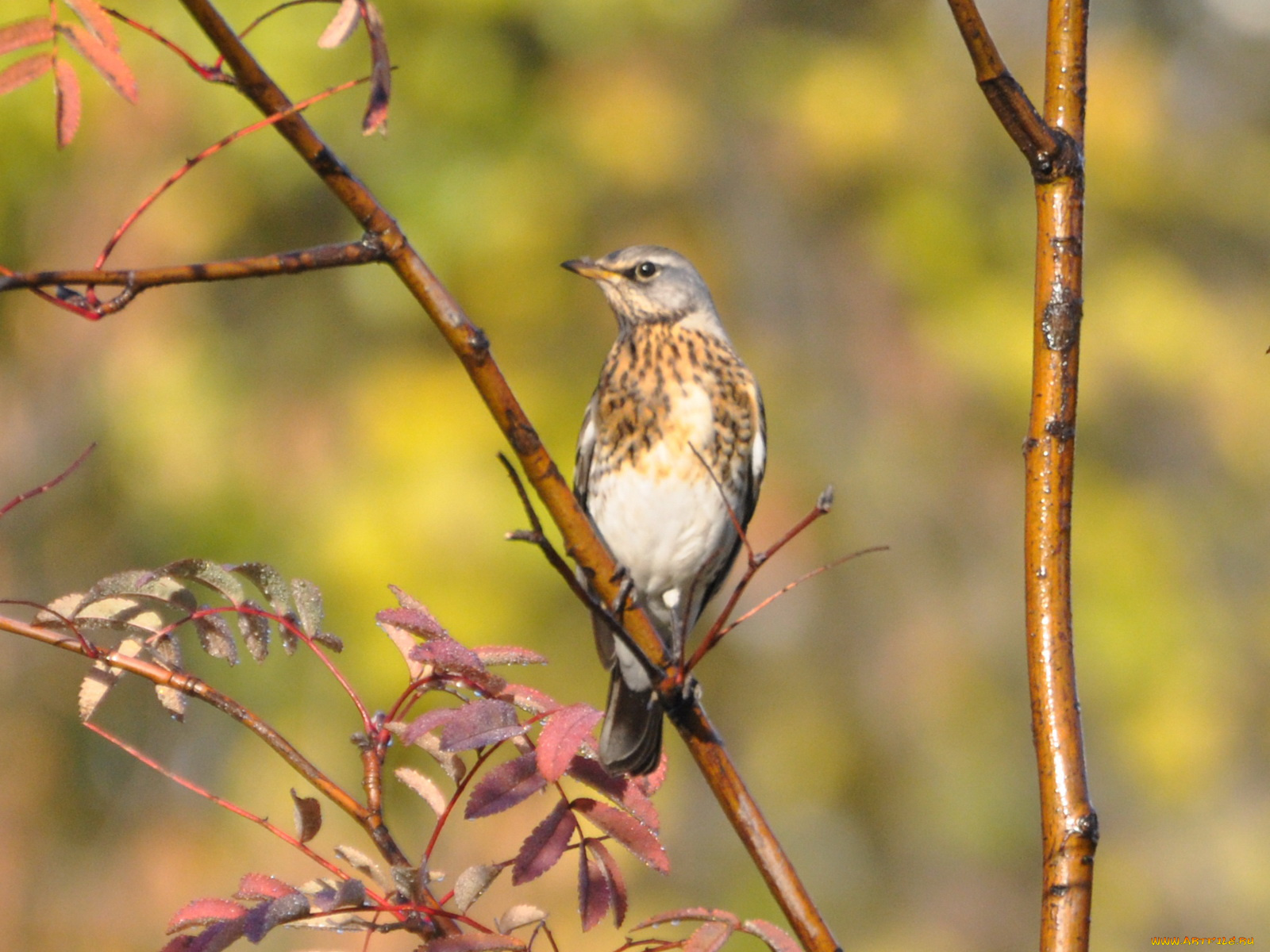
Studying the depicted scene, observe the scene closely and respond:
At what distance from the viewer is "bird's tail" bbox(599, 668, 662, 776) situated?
2.50 meters

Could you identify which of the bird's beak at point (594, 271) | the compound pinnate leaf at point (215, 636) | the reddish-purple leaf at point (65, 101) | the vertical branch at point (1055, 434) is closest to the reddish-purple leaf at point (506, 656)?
the compound pinnate leaf at point (215, 636)

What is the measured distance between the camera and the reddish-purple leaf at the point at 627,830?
125cm

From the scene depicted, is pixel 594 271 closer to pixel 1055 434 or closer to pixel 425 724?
pixel 1055 434

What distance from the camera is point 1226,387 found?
6508 mm

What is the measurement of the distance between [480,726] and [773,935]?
1.00 ft

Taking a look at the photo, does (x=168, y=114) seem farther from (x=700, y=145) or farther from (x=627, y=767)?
(x=627, y=767)

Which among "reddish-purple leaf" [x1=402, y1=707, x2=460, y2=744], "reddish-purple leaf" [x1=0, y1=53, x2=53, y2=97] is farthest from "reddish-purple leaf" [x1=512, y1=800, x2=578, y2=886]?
"reddish-purple leaf" [x1=0, y1=53, x2=53, y2=97]

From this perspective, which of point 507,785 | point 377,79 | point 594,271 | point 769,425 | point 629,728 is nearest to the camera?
point 377,79

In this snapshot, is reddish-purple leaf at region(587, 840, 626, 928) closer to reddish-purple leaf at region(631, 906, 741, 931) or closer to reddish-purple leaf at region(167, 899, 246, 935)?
reddish-purple leaf at region(631, 906, 741, 931)

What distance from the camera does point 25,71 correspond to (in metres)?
1.05

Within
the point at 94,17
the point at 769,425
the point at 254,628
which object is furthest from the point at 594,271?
the point at 769,425

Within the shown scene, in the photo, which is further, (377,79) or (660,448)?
(660,448)

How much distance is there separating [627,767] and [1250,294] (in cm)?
581

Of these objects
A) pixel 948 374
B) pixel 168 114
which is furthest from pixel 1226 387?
pixel 168 114
